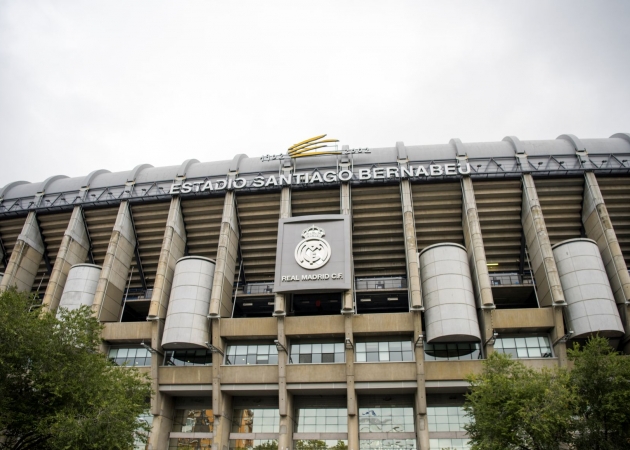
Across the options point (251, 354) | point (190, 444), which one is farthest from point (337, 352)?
point (190, 444)

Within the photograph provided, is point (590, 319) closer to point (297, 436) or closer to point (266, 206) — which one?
point (297, 436)

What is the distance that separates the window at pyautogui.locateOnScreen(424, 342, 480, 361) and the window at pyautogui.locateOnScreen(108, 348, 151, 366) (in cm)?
2650

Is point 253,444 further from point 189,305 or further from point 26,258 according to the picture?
point 26,258

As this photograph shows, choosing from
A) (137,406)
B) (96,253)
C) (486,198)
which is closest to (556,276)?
(486,198)

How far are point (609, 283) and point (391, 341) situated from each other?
19.8 meters

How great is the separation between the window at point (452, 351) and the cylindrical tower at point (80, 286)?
33.4 metres

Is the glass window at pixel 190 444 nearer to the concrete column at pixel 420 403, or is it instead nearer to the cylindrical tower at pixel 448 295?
the concrete column at pixel 420 403

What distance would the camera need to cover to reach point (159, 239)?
53.0 m

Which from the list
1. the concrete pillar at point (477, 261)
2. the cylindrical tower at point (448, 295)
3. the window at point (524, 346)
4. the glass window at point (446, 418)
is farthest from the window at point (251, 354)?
the window at point (524, 346)

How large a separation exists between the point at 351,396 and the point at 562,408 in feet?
56.8

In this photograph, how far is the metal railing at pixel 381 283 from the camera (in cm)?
4912

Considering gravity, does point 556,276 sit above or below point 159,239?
below

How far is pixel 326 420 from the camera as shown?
144 ft

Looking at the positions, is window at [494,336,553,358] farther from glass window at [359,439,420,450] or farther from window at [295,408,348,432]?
window at [295,408,348,432]
